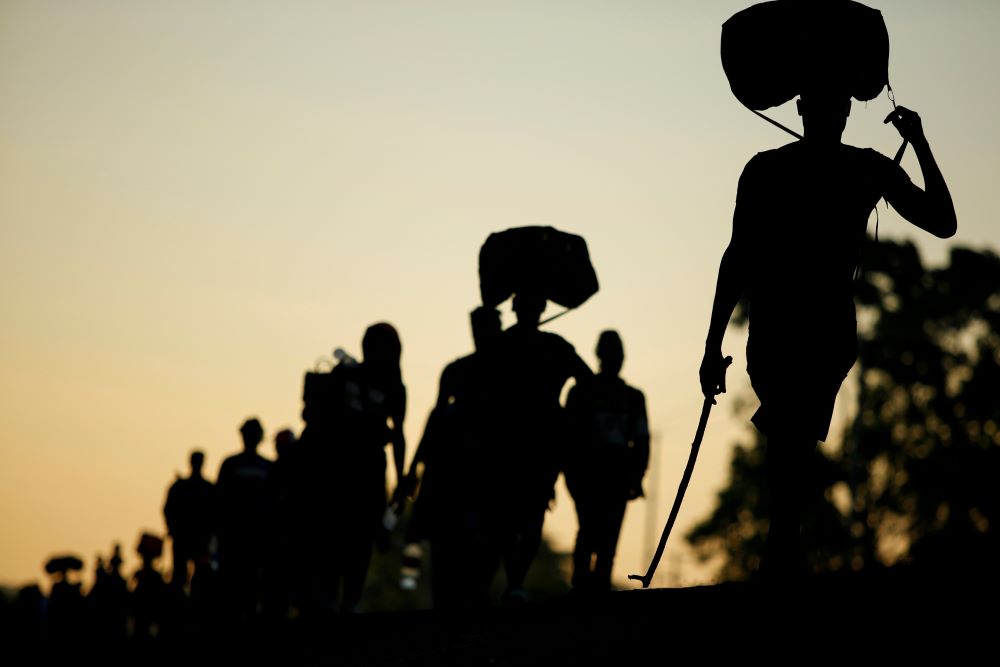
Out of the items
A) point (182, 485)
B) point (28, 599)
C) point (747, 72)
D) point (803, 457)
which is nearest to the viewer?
point (803, 457)

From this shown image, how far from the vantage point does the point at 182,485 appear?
16109mm

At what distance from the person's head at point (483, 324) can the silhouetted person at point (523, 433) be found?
0.40 meters

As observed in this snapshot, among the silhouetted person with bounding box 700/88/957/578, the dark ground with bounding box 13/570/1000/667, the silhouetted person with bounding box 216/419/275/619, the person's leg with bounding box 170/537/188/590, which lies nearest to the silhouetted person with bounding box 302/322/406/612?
the dark ground with bounding box 13/570/1000/667

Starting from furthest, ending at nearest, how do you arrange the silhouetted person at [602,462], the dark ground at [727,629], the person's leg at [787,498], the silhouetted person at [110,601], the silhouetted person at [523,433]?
the silhouetted person at [110,601], the silhouetted person at [602,462], the silhouetted person at [523,433], the person's leg at [787,498], the dark ground at [727,629]

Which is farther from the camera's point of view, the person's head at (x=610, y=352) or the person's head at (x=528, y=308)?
the person's head at (x=610, y=352)

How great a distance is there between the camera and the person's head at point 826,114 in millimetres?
6328

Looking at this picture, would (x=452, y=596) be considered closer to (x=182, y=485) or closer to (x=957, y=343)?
(x=182, y=485)

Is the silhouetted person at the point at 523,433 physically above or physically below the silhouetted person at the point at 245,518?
below

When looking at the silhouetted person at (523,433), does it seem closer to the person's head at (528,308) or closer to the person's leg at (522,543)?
the person's leg at (522,543)

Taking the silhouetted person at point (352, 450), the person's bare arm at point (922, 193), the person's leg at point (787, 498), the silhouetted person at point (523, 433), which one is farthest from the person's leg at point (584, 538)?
the person's bare arm at point (922, 193)

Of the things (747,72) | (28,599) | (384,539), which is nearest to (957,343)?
(28,599)

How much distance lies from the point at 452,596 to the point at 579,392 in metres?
1.67

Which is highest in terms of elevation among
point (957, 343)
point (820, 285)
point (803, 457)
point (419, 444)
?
point (957, 343)

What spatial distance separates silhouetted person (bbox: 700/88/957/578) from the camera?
6.14 meters
